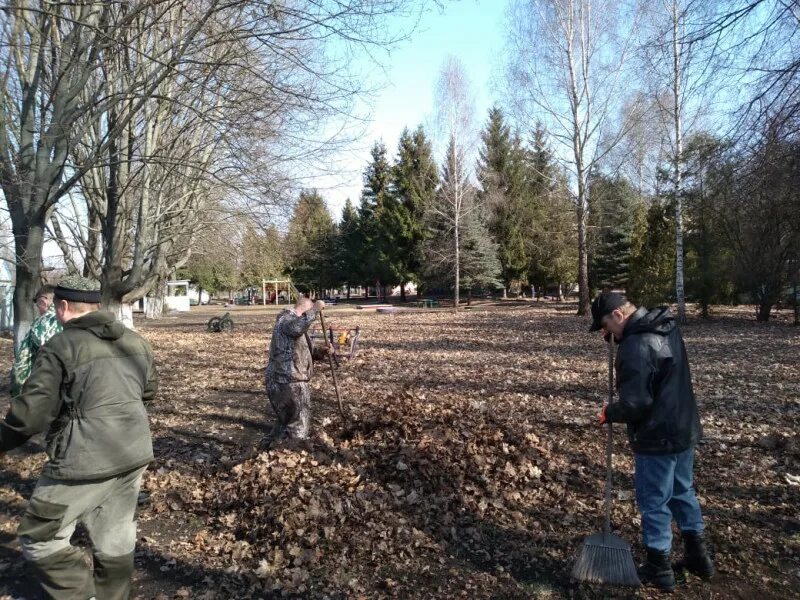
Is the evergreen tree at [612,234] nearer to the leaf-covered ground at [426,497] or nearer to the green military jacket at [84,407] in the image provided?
the leaf-covered ground at [426,497]

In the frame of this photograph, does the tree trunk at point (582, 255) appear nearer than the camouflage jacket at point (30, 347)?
No

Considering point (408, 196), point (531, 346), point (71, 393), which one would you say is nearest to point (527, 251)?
point (408, 196)

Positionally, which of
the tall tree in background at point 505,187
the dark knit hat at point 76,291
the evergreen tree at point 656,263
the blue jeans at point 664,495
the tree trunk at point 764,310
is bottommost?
the blue jeans at point 664,495

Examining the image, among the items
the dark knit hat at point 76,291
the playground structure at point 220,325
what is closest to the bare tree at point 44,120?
the dark knit hat at point 76,291

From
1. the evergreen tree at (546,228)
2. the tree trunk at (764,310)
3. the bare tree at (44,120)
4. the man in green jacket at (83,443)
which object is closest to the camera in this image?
A: the man in green jacket at (83,443)

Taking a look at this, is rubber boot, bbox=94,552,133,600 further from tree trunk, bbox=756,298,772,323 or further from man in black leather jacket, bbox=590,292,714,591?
tree trunk, bbox=756,298,772,323

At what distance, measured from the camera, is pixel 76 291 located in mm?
2992

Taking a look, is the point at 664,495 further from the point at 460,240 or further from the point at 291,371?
the point at 460,240

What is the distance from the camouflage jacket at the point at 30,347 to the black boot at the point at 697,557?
190 inches

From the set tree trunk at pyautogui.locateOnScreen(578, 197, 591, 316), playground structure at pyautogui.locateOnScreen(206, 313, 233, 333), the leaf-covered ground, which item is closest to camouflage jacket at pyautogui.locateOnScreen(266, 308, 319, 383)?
the leaf-covered ground

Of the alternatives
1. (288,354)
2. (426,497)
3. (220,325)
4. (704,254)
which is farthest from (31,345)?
(704,254)

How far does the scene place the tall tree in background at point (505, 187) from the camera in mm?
40375

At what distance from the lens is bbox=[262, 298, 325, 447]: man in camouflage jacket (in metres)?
5.61

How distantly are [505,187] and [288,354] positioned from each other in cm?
3658
